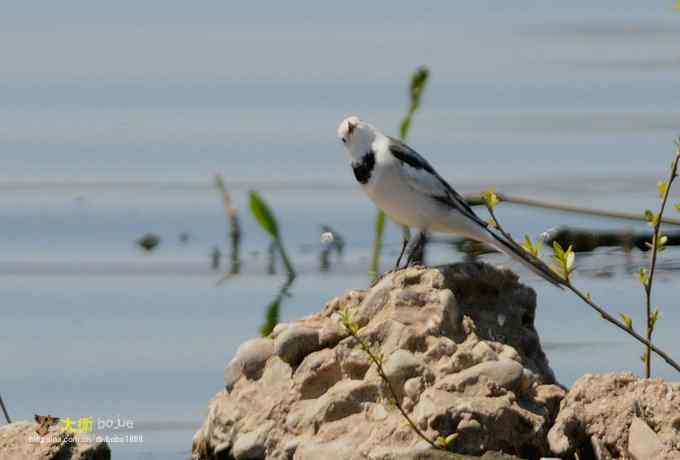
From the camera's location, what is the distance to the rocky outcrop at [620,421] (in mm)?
8711

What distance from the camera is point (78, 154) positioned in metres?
19.3

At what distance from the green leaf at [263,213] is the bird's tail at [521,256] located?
374cm

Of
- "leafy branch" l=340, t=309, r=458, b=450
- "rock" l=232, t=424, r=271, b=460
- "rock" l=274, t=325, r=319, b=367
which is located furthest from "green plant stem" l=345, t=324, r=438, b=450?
"rock" l=232, t=424, r=271, b=460

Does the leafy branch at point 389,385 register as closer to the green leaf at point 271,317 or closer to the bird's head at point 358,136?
the bird's head at point 358,136

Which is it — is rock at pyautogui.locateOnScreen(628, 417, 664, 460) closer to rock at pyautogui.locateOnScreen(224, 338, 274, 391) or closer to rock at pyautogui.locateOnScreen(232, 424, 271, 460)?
rock at pyautogui.locateOnScreen(232, 424, 271, 460)

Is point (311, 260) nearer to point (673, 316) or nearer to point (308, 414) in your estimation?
point (673, 316)

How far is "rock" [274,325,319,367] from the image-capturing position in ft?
31.1

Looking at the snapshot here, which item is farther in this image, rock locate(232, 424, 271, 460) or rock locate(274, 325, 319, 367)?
rock locate(274, 325, 319, 367)

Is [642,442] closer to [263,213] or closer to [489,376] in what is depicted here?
[489,376]

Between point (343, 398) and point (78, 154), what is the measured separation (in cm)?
1060

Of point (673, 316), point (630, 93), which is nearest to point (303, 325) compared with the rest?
point (673, 316)

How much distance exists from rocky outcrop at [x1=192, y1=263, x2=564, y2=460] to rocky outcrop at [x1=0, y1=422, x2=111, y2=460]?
0.59 metres

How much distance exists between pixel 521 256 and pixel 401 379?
4.94 ft

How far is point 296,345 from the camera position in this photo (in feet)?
31.1
